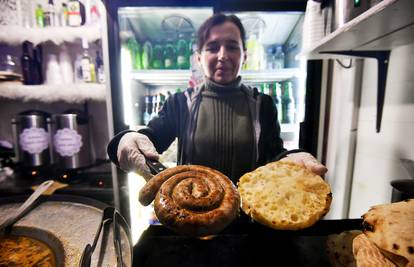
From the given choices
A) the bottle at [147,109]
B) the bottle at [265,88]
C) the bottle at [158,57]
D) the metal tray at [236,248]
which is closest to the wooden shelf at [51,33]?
the bottle at [158,57]

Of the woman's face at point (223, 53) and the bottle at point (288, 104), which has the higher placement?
the woman's face at point (223, 53)

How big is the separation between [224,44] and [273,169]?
3.21 ft

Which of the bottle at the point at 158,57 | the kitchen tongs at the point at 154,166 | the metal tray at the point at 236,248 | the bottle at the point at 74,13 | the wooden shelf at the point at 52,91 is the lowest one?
the metal tray at the point at 236,248

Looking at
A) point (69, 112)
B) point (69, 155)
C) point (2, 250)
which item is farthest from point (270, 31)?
point (2, 250)

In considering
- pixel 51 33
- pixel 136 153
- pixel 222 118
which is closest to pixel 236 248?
pixel 136 153

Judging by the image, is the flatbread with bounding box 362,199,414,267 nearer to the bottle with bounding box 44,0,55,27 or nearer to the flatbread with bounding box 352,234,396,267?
the flatbread with bounding box 352,234,396,267

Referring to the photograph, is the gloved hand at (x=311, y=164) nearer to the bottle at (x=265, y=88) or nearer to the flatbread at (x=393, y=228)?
the flatbread at (x=393, y=228)

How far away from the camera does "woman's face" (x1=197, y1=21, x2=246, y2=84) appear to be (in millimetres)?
1266

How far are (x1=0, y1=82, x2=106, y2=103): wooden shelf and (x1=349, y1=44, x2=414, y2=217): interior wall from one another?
67.8 inches

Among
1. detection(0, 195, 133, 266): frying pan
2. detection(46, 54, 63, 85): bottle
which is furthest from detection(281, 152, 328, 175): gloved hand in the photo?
detection(46, 54, 63, 85): bottle

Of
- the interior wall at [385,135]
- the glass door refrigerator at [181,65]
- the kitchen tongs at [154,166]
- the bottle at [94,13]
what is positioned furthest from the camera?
the bottle at [94,13]

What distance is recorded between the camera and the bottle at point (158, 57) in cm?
179

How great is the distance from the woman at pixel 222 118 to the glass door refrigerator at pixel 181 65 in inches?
9.2

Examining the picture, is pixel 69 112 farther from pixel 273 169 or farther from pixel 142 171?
pixel 273 169
